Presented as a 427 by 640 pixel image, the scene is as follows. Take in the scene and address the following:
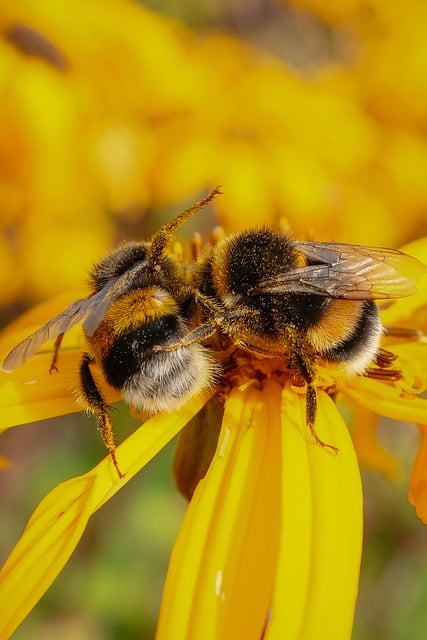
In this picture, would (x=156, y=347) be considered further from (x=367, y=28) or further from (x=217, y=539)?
(x=367, y=28)

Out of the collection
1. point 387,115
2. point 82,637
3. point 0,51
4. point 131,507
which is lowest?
point 82,637

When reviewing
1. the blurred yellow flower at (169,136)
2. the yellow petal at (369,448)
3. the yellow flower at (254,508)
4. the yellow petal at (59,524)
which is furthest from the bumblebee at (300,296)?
the blurred yellow flower at (169,136)

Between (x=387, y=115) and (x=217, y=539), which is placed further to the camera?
(x=387, y=115)

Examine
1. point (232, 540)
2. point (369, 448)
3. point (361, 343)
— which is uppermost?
point (361, 343)

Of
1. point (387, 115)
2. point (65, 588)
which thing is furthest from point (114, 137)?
point (65, 588)

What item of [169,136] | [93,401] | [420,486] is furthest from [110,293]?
[169,136]

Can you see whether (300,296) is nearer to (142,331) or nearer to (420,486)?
(142,331)

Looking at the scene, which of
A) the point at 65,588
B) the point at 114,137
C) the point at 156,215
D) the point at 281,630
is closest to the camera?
the point at 281,630
